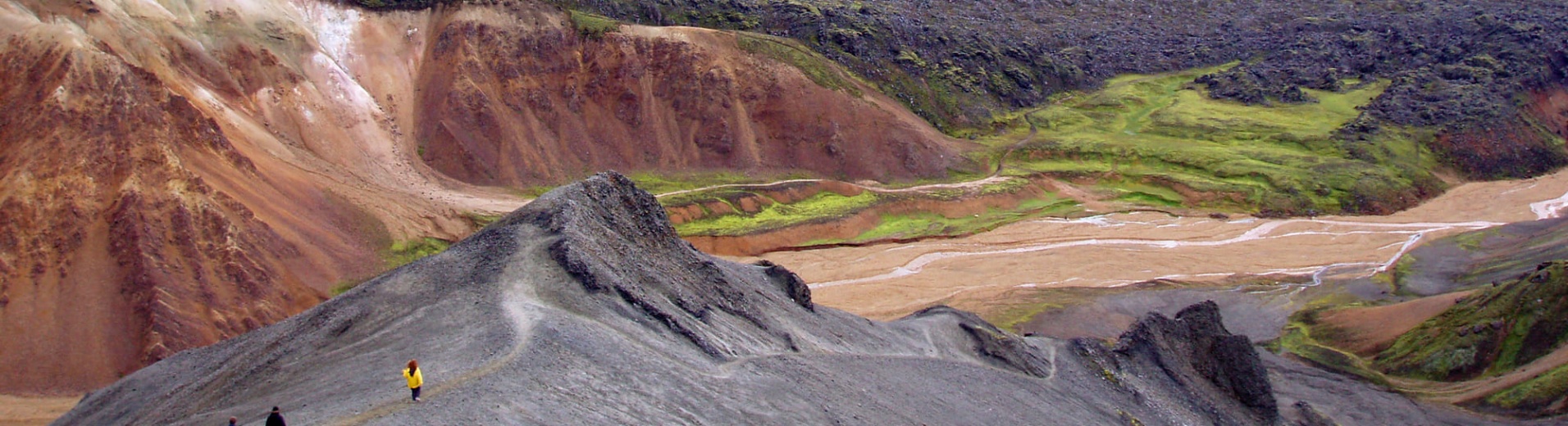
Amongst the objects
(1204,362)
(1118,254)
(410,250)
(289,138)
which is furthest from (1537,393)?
(289,138)

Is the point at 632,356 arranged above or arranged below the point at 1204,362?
above

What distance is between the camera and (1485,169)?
7869cm

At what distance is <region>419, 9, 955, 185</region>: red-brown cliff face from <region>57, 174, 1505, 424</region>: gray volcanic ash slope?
29.5 m

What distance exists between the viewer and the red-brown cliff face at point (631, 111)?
62812mm

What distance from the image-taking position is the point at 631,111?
223 ft

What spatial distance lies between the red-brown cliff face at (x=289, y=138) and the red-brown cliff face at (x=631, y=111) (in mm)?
144

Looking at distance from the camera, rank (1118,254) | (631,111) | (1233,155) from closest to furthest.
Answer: (1118,254)
(631,111)
(1233,155)

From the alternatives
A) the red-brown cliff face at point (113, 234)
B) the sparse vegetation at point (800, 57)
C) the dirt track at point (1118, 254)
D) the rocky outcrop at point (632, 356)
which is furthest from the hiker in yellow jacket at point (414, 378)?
the sparse vegetation at point (800, 57)

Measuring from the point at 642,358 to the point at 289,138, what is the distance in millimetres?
38987

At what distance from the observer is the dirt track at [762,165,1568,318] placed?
5397 centimetres

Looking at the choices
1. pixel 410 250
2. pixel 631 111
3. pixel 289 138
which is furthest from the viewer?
pixel 631 111

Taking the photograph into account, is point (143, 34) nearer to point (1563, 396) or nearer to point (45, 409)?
point (45, 409)

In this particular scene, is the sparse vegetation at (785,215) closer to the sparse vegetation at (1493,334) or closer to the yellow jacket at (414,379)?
the sparse vegetation at (1493,334)

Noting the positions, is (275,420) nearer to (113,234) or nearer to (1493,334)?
(113,234)
